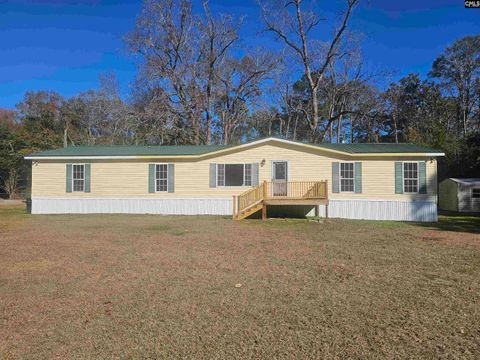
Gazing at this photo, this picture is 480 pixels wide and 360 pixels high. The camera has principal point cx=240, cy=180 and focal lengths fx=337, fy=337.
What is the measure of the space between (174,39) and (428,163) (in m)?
25.0

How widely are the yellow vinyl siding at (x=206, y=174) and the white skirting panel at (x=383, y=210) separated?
290mm

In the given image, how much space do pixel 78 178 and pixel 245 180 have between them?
888 cm

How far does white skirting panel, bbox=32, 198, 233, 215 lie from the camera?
17188 millimetres

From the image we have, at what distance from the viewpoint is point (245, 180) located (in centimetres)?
1698

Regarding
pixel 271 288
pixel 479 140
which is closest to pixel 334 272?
pixel 271 288

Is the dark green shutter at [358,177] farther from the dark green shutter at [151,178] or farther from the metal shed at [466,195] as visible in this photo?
the dark green shutter at [151,178]

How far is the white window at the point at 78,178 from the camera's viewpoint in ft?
58.5

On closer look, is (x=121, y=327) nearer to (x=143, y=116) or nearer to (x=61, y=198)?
(x=61, y=198)

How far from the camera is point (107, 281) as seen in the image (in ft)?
19.4

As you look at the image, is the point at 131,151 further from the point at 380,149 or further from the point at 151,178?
the point at 380,149

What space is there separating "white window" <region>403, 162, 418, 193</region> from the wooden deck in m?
4.05

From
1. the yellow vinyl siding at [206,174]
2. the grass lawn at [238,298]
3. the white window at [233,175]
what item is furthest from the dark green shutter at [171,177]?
the grass lawn at [238,298]

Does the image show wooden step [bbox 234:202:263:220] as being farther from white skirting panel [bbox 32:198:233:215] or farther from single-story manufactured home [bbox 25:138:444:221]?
white skirting panel [bbox 32:198:233:215]

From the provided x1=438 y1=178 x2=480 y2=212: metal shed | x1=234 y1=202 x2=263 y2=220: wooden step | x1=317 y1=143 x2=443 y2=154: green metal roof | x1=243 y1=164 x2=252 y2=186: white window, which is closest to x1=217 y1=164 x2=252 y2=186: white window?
x1=243 y1=164 x2=252 y2=186: white window
